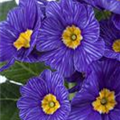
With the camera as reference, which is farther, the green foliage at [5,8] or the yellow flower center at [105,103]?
the green foliage at [5,8]

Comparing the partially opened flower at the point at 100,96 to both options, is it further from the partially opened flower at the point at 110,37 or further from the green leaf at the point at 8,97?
the green leaf at the point at 8,97

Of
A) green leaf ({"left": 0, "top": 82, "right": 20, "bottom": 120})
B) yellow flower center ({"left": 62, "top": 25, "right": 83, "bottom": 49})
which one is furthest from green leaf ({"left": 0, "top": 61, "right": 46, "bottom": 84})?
yellow flower center ({"left": 62, "top": 25, "right": 83, "bottom": 49})

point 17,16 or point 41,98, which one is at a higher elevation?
point 17,16

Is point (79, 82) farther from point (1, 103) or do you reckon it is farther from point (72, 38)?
point (1, 103)

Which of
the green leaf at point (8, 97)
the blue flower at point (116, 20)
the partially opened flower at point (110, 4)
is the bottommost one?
the green leaf at point (8, 97)

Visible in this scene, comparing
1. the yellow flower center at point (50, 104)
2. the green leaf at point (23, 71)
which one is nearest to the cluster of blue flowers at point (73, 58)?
the yellow flower center at point (50, 104)

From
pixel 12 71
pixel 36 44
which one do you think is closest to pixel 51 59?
pixel 36 44

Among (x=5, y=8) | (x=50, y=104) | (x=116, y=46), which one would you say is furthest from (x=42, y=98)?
(x=5, y=8)

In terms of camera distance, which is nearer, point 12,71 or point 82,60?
point 82,60
